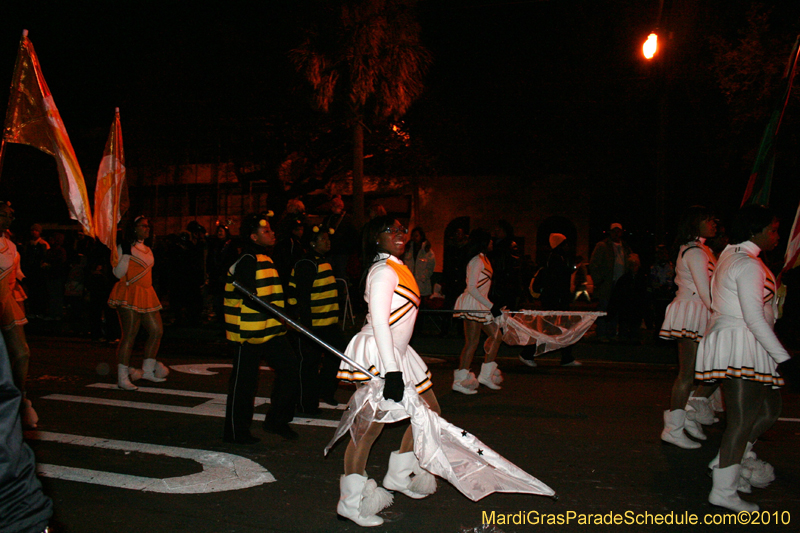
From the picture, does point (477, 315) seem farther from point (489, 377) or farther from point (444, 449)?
point (444, 449)

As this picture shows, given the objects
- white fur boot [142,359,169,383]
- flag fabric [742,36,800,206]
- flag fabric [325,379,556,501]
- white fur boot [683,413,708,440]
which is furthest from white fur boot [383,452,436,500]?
white fur boot [142,359,169,383]

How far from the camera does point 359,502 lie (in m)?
3.92

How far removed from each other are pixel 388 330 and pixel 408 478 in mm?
1170

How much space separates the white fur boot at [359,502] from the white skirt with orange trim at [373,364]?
1.99ft

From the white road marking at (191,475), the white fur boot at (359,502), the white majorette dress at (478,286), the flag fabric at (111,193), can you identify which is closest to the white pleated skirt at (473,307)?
the white majorette dress at (478,286)

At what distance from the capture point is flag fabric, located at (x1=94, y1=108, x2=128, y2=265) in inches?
287

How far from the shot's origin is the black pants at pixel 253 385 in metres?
5.65

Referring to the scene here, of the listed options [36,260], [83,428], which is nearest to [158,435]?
[83,428]

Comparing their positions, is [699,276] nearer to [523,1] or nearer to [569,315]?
[569,315]

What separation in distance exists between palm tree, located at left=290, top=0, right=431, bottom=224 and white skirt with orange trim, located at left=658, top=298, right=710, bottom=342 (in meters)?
11.8

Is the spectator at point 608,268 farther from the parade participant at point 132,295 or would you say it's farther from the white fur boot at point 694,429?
the parade participant at point 132,295

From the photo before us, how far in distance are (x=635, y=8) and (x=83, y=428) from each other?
17.1m

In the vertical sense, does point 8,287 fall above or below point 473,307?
above

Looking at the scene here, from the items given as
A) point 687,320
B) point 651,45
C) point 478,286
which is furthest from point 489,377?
point 651,45
